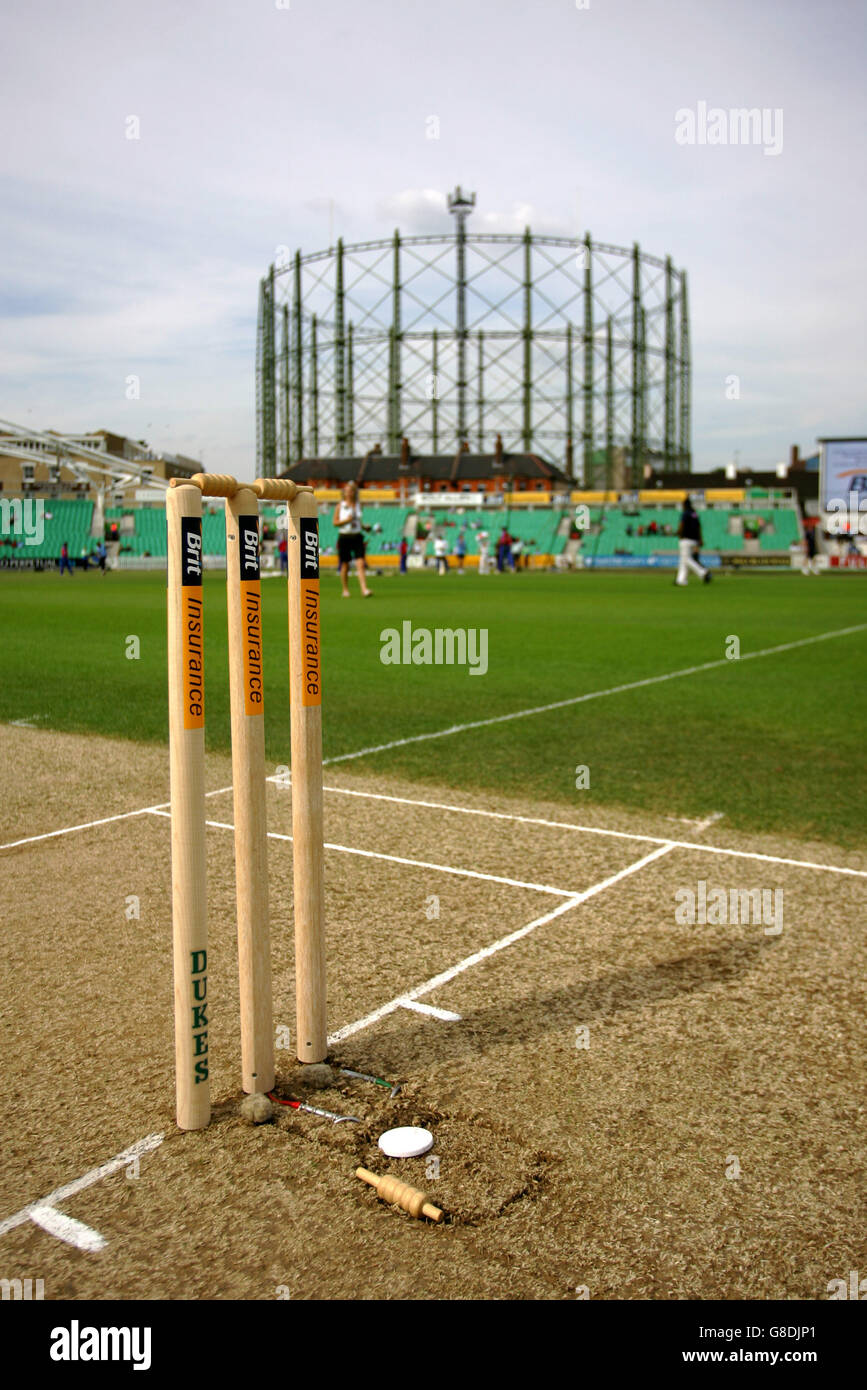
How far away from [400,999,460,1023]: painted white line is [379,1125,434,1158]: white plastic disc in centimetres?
78

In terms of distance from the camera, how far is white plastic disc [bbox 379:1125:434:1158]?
2.94m

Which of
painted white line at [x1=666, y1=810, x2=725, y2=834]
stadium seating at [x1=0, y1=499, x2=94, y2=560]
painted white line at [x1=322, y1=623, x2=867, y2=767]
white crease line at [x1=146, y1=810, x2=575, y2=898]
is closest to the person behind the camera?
white crease line at [x1=146, y1=810, x2=575, y2=898]

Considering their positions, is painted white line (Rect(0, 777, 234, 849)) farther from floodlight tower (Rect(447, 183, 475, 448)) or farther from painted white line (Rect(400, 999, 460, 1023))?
floodlight tower (Rect(447, 183, 475, 448))

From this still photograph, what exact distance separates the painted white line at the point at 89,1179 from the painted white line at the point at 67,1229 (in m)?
0.02

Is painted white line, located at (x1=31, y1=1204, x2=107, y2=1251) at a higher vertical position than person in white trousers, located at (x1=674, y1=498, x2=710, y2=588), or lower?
lower

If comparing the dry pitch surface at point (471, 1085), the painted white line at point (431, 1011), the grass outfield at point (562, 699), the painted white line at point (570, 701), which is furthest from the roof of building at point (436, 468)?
the painted white line at point (431, 1011)

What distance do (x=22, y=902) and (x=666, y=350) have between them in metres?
93.2

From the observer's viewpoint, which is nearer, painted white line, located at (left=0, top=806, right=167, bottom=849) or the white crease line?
the white crease line

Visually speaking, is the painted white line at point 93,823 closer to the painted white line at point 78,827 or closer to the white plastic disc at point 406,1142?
the painted white line at point 78,827

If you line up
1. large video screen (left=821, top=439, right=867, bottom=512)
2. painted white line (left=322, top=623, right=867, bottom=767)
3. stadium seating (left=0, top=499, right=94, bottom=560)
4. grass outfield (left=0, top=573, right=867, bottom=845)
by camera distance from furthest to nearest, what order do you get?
stadium seating (left=0, top=499, right=94, bottom=560)
large video screen (left=821, top=439, right=867, bottom=512)
painted white line (left=322, top=623, right=867, bottom=767)
grass outfield (left=0, top=573, right=867, bottom=845)

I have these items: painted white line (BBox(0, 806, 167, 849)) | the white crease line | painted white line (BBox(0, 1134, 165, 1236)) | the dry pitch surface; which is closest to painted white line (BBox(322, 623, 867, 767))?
painted white line (BBox(0, 806, 167, 849))

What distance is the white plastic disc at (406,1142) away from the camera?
9.63ft

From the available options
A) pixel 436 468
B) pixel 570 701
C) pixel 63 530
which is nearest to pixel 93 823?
pixel 570 701
